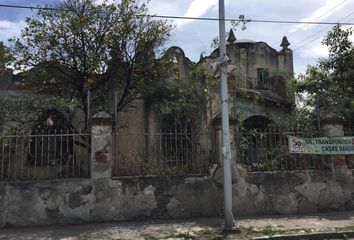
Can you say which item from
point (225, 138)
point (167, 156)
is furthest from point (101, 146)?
point (225, 138)

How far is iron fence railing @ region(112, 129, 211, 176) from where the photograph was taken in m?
11.3

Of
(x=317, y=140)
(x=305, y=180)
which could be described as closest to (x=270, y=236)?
(x=305, y=180)

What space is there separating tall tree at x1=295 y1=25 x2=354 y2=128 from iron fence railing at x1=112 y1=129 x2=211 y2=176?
493 centimetres

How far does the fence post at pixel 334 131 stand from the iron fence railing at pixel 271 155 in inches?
8.8

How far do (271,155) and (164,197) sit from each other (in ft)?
11.2

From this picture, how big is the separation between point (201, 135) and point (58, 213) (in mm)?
4193

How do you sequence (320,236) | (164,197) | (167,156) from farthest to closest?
(167,156) < (164,197) < (320,236)

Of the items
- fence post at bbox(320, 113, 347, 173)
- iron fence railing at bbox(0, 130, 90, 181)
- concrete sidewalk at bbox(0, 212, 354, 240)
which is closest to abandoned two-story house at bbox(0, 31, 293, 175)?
iron fence railing at bbox(0, 130, 90, 181)

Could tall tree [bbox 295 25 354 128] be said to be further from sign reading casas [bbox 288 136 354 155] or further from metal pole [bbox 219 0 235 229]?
metal pole [bbox 219 0 235 229]

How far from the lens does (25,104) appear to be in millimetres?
14148

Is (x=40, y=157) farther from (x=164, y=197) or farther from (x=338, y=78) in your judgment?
(x=338, y=78)

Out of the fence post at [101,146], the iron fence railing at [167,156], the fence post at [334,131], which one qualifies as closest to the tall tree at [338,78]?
the fence post at [334,131]

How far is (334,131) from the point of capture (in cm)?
1245

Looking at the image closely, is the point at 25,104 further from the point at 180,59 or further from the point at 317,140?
the point at 317,140
